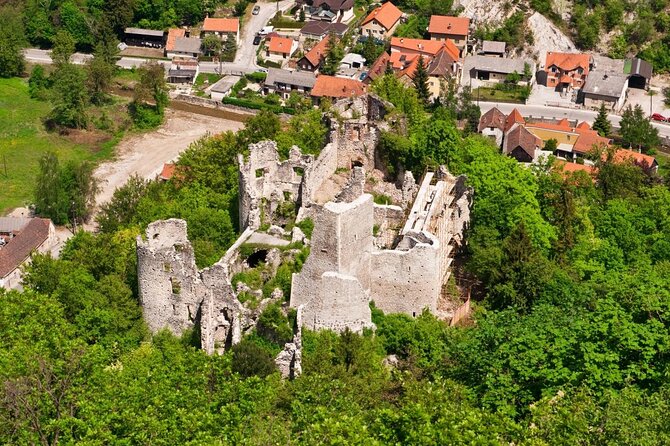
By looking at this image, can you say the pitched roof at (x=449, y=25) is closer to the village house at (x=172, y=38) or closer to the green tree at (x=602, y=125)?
the green tree at (x=602, y=125)

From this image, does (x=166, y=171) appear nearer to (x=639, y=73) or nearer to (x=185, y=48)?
(x=185, y=48)

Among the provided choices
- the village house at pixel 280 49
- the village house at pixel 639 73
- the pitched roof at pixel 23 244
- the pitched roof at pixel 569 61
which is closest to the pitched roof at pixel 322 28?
the village house at pixel 280 49

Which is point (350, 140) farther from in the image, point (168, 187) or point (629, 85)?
point (629, 85)

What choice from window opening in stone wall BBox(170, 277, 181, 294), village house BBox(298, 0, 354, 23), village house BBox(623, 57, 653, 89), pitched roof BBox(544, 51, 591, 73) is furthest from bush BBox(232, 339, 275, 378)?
village house BBox(298, 0, 354, 23)

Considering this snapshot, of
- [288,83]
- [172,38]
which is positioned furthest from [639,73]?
[172,38]

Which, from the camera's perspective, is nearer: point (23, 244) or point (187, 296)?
point (187, 296)

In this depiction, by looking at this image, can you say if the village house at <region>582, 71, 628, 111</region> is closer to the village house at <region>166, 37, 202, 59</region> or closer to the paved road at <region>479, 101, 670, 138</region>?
the paved road at <region>479, 101, 670, 138</region>

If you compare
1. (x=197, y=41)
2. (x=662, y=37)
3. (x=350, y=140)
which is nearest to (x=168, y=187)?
(x=350, y=140)
